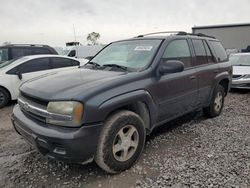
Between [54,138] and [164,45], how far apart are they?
7.19ft

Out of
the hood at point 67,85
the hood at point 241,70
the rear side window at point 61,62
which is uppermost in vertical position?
the rear side window at point 61,62

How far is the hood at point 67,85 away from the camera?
9.14ft

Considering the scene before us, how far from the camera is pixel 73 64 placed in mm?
8266

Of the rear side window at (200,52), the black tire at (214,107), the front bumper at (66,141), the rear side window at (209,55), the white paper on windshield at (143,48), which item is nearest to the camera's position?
the front bumper at (66,141)

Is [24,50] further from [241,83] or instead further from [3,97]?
[241,83]

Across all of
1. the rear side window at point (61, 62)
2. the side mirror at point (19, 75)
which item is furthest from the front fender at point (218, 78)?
the side mirror at point (19, 75)

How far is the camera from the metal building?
2394cm

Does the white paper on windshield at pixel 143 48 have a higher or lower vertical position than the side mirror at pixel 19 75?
higher

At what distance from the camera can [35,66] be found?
23.6 ft

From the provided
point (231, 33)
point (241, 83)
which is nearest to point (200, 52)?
point (241, 83)

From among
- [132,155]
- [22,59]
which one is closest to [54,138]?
[132,155]

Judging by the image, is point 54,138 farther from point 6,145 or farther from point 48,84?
point 6,145

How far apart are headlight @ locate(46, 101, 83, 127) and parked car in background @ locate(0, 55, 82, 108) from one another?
3.87m

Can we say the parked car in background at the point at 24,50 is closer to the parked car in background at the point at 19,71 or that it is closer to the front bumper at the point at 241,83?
the parked car in background at the point at 19,71
